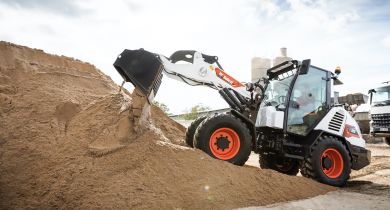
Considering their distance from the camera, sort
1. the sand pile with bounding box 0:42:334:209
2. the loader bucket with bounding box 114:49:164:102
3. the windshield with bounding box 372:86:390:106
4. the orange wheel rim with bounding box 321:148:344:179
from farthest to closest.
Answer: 1. the windshield with bounding box 372:86:390:106
2. the orange wheel rim with bounding box 321:148:344:179
3. the loader bucket with bounding box 114:49:164:102
4. the sand pile with bounding box 0:42:334:209

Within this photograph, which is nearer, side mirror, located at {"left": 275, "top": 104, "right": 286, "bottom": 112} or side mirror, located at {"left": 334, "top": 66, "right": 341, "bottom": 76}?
side mirror, located at {"left": 275, "top": 104, "right": 286, "bottom": 112}

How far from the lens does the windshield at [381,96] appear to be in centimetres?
1423

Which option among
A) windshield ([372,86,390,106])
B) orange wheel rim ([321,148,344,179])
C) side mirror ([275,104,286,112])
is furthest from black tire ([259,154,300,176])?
windshield ([372,86,390,106])

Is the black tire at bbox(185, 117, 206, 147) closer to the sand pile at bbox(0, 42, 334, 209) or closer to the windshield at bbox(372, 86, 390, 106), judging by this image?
the sand pile at bbox(0, 42, 334, 209)

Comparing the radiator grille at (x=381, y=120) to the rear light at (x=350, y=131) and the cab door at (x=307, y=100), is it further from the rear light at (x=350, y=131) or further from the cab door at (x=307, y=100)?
the cab door at (x=307, y=100)

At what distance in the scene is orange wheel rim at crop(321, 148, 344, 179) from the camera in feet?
21.0

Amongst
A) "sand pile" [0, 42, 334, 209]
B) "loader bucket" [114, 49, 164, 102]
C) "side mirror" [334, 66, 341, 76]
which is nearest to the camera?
"sand pile" [0, 42, 334, 209]

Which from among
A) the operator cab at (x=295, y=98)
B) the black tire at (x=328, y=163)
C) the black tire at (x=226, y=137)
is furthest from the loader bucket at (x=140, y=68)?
the black tire at (x=328, y=163)

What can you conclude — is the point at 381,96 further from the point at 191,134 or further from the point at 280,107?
the point at 191,134

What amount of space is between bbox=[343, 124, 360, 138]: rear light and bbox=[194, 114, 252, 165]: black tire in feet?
8.42

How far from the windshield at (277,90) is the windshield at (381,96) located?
981 cm

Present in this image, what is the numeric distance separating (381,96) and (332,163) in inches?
389

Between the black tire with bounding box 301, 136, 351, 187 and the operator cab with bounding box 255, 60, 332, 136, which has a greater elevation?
the operator cab with bounding box 255, 60, 332, 136

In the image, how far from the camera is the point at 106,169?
4.33m
